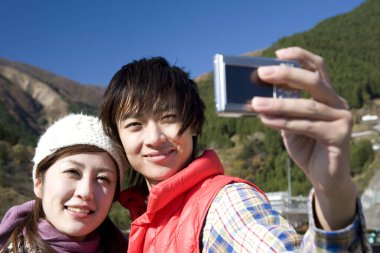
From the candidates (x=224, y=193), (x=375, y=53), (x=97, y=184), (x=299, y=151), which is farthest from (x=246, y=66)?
(x=375, y=53)

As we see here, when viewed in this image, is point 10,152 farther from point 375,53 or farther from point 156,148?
point 375,53

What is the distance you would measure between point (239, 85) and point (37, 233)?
1.42 m

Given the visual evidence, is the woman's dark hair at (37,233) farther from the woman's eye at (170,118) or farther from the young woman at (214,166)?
the woman's eye at (170,118)

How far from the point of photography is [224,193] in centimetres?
165

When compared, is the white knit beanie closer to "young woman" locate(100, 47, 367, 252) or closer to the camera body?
"young woman" locate(100, 47, 367, 252)

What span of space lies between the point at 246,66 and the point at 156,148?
0.84 meters

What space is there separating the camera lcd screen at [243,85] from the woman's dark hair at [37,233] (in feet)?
3.97

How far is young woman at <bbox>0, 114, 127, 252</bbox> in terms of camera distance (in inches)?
86.6

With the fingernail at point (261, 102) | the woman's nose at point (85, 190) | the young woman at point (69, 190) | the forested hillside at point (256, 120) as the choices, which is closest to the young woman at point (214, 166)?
the fingernail at point (261, 102)

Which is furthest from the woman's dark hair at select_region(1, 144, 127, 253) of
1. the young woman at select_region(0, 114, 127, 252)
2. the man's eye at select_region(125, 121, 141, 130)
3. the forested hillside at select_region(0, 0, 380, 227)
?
the forested hillside at select_region(0, 0, 380, 227)

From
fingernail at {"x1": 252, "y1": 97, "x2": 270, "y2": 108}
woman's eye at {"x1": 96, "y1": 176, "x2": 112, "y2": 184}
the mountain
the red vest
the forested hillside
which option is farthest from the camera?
the mountain

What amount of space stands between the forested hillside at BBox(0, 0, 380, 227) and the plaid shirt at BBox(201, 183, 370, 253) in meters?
15.0

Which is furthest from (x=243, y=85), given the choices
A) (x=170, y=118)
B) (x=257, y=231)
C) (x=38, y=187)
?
(x=38, y=187)

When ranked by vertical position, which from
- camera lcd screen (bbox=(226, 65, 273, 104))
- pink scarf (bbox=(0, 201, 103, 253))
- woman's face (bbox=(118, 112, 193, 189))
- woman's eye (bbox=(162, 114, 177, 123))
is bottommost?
pink scarf (bbox=(0, 201, 103, 253))
